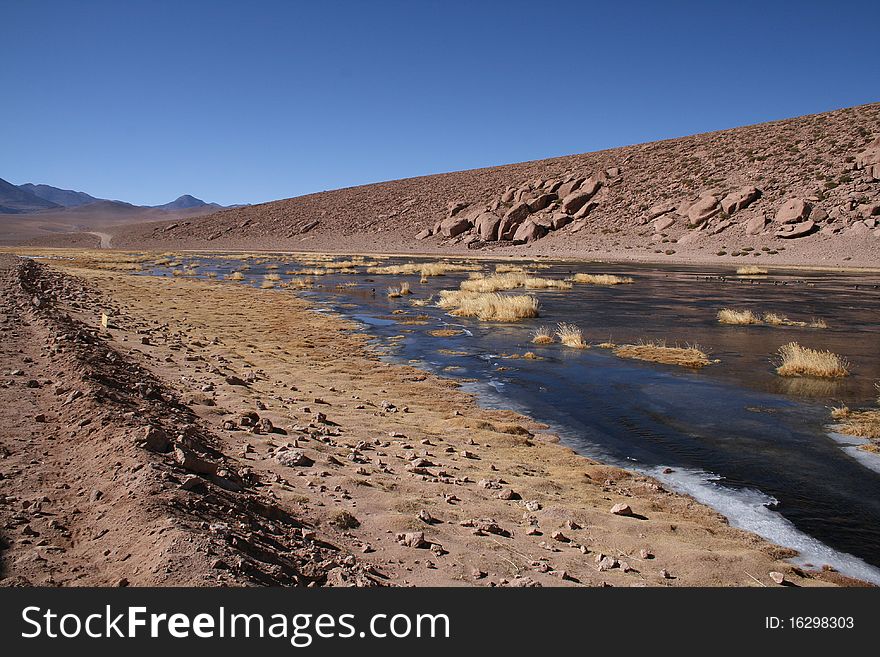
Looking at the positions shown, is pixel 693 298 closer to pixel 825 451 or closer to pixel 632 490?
pixel 825 451

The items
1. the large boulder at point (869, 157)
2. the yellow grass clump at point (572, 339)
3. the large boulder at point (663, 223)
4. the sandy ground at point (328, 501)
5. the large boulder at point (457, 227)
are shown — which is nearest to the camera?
the sandy ground at point (328, 501)

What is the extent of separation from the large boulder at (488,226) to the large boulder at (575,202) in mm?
8727

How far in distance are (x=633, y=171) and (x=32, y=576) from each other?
3493 inches

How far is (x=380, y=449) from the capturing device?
7.49 m

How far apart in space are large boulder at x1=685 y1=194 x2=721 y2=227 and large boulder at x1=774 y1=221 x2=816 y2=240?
8507mm

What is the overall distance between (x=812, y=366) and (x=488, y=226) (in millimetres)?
69677

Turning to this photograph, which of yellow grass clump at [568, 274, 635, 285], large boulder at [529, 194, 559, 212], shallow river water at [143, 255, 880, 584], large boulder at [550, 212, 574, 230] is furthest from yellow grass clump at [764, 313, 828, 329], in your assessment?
large boulder at [529, 194, 559, 212]

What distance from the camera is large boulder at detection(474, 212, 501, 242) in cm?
8012

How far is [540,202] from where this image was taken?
8319 centimetres

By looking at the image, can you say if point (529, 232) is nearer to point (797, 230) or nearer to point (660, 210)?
point (660, 210)

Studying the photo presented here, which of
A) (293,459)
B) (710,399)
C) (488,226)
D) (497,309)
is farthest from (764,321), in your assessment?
(488,226)

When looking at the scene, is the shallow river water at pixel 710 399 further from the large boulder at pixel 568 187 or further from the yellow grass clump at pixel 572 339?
the large boulder at pixel 568 187

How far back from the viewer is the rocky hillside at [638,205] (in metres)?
57.3

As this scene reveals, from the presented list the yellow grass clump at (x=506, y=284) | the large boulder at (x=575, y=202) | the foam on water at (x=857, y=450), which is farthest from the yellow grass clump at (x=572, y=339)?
the large boulder at (x=575, y=202)
